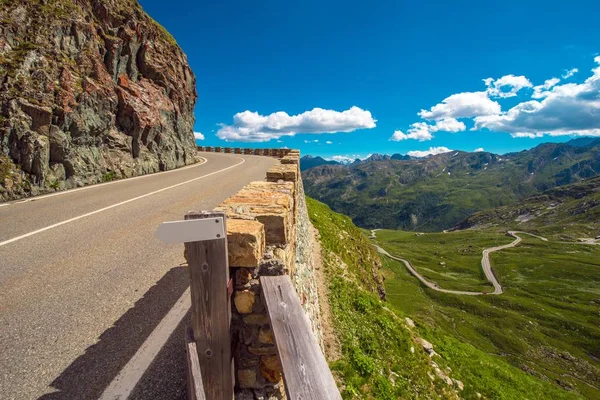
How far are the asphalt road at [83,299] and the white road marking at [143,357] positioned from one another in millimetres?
84

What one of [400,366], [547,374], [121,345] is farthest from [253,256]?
[547,374]

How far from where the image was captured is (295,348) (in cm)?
264

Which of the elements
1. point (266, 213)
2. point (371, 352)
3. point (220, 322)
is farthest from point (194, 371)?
point (371, 352)

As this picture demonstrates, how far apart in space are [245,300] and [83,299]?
4683mm

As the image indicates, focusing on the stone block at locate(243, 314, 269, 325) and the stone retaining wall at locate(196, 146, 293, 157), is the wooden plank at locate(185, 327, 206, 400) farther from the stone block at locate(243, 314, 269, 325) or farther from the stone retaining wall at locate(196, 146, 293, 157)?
the stone retaining wall at locate(196, 146, 293, 157)

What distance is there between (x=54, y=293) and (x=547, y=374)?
7591 cm

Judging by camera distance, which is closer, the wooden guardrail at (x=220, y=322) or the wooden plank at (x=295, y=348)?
the wooden plank at (x=295, y=348)

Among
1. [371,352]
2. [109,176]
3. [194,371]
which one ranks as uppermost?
[109,176]

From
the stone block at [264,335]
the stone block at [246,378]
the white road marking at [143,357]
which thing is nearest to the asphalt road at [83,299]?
the white road marking at [143,357]

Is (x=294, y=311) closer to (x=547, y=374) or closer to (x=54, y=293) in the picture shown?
(x=54, y=293)

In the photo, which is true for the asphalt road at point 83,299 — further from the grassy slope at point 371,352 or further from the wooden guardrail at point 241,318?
the grassy slope at point 371,352

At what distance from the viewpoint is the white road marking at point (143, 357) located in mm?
4086

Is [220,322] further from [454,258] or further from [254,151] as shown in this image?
[454,258]

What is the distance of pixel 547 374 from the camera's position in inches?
2149
